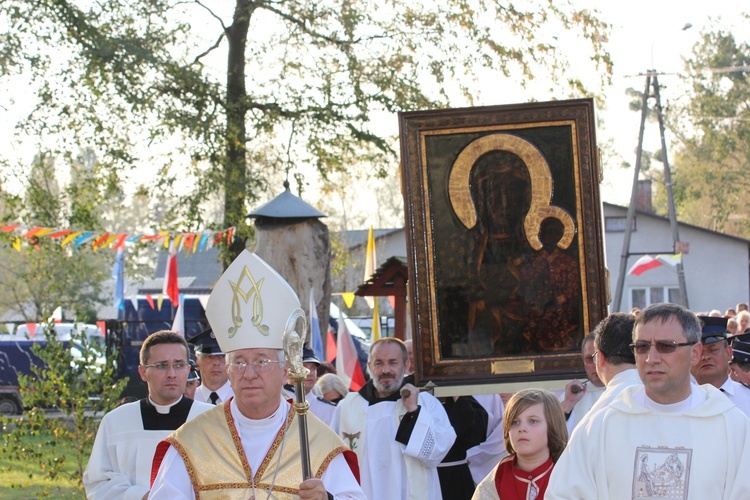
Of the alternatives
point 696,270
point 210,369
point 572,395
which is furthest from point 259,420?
point 696,270

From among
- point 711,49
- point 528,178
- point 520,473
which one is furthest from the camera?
point 711,49

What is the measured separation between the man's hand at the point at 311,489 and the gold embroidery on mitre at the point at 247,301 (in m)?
0.71

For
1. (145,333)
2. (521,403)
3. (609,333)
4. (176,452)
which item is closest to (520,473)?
(521,403)

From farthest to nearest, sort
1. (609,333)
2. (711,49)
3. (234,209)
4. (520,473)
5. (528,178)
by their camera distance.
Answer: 1. (711,49)
2. (234,209)
3. (528,178)
4. (520,473)
5. (609,333)

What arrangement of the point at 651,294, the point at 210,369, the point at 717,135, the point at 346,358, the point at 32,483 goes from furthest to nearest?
1. the point at 717,135
2. the point at 651,294
3. the point at 32,483
4. the point at 346,358
5. the point at 210,369

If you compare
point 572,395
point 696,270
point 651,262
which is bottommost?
point 572,395

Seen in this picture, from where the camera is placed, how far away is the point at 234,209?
56.7 feet

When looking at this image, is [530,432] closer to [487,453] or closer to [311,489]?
[311,489]

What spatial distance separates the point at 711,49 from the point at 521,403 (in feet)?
151

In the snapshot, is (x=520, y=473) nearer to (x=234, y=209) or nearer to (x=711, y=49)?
(x=234, y=209)

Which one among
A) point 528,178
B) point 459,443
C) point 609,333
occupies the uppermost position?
point 528,178

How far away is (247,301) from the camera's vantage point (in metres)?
5.19

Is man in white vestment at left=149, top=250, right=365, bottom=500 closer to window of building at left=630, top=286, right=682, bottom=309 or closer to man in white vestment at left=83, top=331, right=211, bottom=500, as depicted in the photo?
man in white vestment at left=83, top=331, right=211, bottom=500

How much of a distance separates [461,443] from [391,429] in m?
0.50
